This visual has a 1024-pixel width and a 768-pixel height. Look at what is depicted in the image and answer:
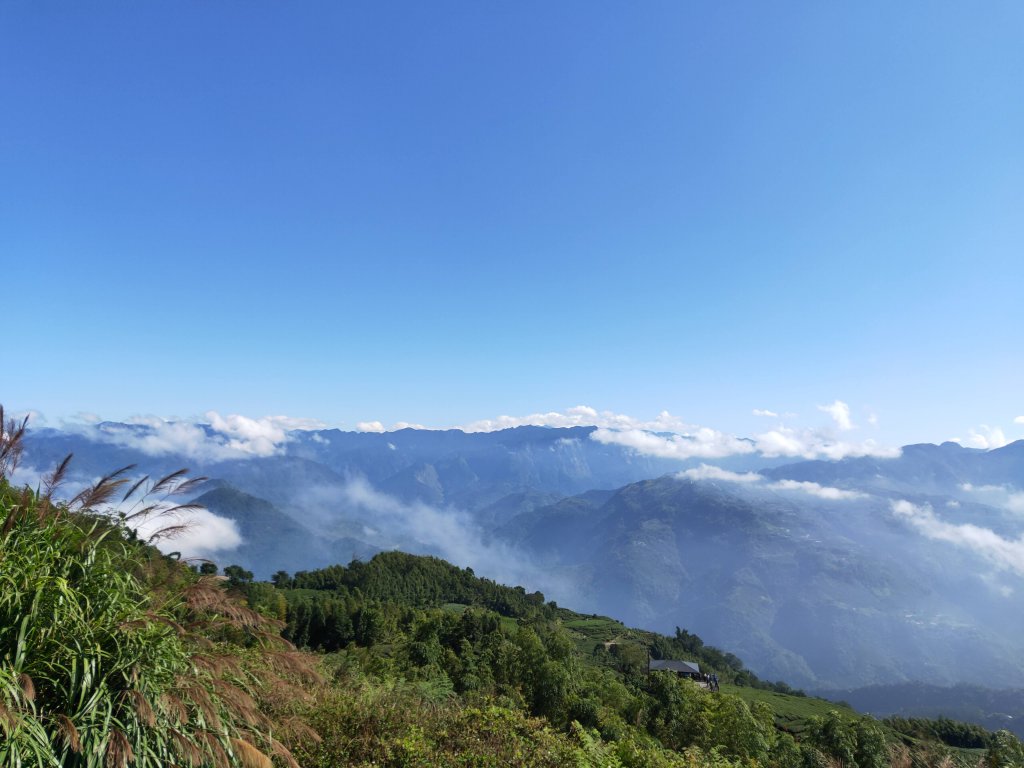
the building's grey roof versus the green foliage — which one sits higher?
the green foliage

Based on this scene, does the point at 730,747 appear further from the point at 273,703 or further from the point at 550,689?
the point at 273,703

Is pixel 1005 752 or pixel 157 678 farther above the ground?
pixel 157 678

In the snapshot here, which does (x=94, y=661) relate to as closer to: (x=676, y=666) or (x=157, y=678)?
(x=157, y=678)

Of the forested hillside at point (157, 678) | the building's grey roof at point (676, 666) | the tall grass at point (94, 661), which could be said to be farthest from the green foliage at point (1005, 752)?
the building's grey roof at point (676, 666)

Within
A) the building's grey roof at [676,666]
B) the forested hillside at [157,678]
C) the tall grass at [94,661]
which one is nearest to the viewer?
the tall grass at [94,661]

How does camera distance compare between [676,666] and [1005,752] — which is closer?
[1005,752]

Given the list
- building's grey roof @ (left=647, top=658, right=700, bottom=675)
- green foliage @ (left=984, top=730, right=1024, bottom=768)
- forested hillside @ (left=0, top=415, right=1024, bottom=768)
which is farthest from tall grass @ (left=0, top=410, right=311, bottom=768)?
building's grey roof @ (left=647, top=658, right=700, bottom=675)

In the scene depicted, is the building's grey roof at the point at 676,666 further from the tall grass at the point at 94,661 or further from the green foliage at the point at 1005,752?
the tall grass at the point at 94,661

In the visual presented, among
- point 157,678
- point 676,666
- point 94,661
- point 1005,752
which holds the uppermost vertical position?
point 94,661

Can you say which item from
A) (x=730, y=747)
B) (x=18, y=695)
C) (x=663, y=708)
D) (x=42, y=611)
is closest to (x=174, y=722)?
(x=18, y=695)

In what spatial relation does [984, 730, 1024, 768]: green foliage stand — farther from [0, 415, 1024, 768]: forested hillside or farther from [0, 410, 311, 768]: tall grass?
[0, 410, 311, 768]: tall grass

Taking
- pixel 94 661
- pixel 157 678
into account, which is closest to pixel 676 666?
pixel 157 678

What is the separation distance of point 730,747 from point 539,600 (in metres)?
102

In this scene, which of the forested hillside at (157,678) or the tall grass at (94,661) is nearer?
the tall grass at (94,661)
